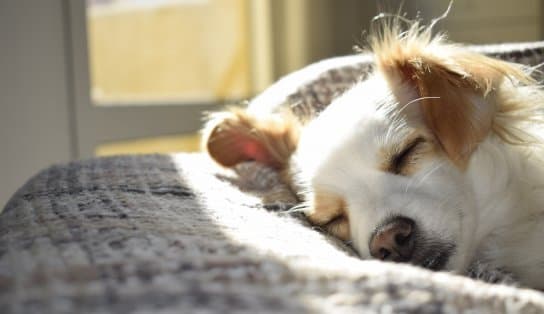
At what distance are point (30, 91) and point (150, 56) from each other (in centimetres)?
98

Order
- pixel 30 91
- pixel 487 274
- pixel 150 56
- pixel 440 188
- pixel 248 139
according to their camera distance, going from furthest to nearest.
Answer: pixel 150 56 → pixel 30 91 → pixel 248 139 → pixel 440 188 → pixel 487 274

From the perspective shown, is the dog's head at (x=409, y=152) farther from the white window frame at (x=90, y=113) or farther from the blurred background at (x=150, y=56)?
the white window frame at (x=90, y=113)

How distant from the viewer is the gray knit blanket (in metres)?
0.52

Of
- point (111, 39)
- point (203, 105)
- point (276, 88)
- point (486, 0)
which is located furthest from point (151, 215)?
point (486, 0)

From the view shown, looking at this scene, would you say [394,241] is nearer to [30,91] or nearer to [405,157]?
[405,157]

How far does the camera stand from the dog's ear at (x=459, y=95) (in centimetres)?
109

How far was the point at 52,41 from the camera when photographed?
2.29 m

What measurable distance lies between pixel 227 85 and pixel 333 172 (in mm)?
2314

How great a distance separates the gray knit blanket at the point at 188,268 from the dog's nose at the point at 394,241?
0.35ft

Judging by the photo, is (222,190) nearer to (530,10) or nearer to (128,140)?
(128,140)

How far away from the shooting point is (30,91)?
2.23 metres

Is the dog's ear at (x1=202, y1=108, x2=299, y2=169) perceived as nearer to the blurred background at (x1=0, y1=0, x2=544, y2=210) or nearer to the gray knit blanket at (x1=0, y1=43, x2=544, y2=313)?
the gray knit blanket at (x1=0, y1=43, x2=544, y2=313)

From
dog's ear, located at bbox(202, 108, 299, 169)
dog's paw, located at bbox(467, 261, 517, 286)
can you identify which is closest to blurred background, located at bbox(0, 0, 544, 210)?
dog's ear, located at bbox(202, 108, 299, 169)

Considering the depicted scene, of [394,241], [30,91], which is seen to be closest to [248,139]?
[394,241]
